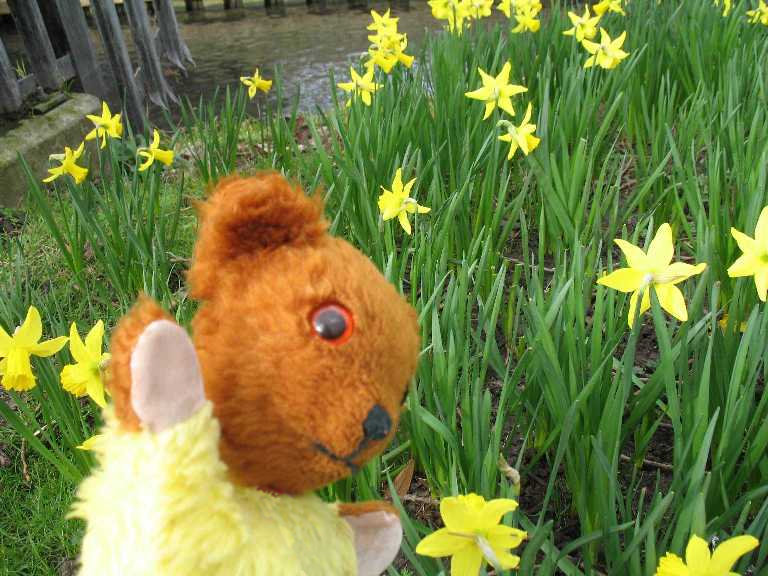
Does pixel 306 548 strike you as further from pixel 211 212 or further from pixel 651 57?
pixel 651 57

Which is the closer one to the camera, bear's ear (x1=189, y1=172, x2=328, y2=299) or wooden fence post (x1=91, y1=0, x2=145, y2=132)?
bear's ear (x1=189, y1=172, x2=328, y2=299)

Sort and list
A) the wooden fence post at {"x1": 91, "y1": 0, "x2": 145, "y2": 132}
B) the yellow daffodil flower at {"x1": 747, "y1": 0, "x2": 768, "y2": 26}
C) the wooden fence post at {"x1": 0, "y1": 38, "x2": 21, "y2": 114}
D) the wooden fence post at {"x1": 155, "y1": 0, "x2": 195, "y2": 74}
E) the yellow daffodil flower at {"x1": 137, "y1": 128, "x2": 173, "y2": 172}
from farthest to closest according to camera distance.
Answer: the wooden fence post at {"x1": 155, "y1": 0, "x2": 195, "y2": 74}
the wooden fence post at {"x1": 91, "y1": 0, "x2": 145, "y2": 132}
the wooden fence post at {"x1": 0, "y1": 38, "x2": 21, "y2": 114}
the yellow daffodil flower at {"x1": 747, "y1": 0, "x2": 768, "y2": 26}
the yellow daffodil flower at {"x1": 137, "y1": 128, "x2": 173, "y2": 172}

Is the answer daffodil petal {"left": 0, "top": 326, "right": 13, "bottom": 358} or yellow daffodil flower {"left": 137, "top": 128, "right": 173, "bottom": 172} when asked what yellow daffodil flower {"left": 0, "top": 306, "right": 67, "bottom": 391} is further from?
yellow daffodil flower {"left": 137, "top": 128, "right": 173, "bottom": 172}

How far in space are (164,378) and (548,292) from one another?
1.08 m

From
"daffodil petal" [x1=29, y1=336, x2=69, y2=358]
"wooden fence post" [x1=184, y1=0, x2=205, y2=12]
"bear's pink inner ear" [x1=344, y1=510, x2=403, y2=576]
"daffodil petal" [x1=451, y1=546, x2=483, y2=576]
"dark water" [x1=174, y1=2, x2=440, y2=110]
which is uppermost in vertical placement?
"daffodil petal" [x1=29, y1=336, x2=69, y2=358]

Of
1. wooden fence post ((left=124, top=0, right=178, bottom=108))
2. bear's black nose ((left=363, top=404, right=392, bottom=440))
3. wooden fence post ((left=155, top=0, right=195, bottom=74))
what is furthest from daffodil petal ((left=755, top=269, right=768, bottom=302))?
wooden fence post ((left=155, top=0, right=195, bottom=74))

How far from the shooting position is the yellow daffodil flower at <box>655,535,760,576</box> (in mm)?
646

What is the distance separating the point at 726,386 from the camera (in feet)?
3.72

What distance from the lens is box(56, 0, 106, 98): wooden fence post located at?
3.64m

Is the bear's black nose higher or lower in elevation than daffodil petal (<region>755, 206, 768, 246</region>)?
higher

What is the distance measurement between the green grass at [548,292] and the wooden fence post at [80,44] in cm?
101

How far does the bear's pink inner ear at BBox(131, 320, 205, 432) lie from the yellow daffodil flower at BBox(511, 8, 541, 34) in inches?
111

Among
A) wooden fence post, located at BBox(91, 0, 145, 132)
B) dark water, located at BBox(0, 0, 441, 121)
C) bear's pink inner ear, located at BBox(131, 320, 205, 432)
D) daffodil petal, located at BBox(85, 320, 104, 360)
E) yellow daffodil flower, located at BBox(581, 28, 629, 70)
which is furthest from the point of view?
dark water, located at BBox(0, 0, 441, 121)

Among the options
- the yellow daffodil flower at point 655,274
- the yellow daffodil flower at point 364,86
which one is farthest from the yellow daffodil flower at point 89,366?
the yellow daffodil flower at point 364,86
